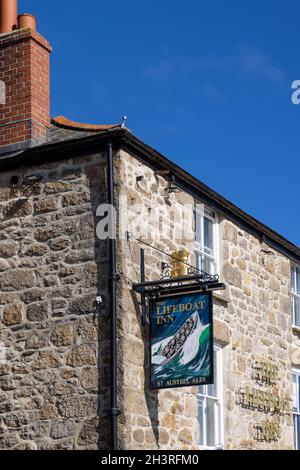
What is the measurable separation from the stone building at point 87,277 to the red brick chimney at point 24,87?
0.02m

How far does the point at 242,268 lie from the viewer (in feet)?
56.4

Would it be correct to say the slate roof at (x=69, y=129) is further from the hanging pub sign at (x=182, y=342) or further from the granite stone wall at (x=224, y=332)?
the hanging pub sign at (x=182, y=342)

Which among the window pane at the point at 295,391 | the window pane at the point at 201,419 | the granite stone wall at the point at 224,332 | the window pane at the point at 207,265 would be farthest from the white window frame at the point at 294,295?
the window pane at the point at 201,419

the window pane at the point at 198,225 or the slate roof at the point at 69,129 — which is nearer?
the slate roof at the point at 69,129

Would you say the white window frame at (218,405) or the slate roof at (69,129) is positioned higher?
the slate roof at (69,129)

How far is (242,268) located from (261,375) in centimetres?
188

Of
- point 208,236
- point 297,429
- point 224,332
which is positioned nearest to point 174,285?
point 224,332

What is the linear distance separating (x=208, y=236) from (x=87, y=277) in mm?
3369

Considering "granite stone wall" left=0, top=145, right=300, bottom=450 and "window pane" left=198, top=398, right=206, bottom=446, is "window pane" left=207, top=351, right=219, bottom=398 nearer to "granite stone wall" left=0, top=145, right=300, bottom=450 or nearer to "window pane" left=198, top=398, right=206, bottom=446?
"window pane" left=198, top=398, right=206, bottom=446

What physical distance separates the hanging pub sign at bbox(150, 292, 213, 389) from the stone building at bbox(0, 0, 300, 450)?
211 mm

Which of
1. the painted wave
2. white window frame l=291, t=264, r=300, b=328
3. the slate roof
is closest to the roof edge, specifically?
the slate roof

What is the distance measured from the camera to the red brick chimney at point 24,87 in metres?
15.1

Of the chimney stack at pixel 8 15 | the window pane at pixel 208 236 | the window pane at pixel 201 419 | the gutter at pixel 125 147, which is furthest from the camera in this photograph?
the window pane at pixel 208 236

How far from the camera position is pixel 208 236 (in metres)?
16.5
